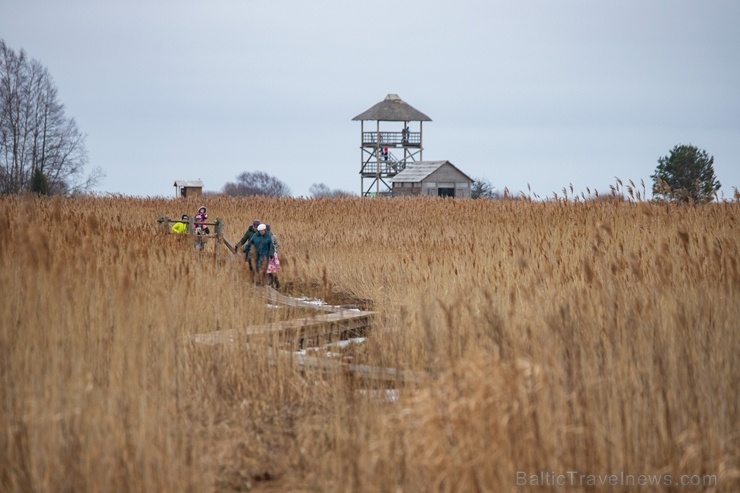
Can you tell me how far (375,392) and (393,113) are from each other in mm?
53739

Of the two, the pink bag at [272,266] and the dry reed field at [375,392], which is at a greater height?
the pink bag at [272,266]

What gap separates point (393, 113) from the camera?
59.6m

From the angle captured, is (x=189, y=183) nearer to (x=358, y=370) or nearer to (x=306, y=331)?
(x=306, y=331)

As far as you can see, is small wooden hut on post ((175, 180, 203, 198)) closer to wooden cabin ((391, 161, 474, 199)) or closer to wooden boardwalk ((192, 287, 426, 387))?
wooden cabin ((391, 161, 474, 199))

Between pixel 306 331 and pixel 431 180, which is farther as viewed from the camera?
pixel 431 180

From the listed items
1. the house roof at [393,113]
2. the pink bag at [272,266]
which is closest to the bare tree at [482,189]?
the house roof at [393,113]

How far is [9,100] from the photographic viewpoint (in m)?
42.0

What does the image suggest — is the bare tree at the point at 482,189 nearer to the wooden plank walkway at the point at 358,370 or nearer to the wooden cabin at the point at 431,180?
the wooden cabin at the point at 431,180

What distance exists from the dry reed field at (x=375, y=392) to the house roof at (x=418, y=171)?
45.5 metres

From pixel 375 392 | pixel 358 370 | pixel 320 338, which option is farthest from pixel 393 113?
pixel 375 392

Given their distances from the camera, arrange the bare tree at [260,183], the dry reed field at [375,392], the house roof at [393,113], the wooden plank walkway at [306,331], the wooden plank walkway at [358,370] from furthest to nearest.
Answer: the bare tree at [260,183], the house roof at [393,113], the wooden plank walkway at [306,331], the wooden plank walkway at [358,370], the dry reed field at [375,392]

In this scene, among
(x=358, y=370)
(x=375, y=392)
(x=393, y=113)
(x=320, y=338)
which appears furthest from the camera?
(x=393, y=113)

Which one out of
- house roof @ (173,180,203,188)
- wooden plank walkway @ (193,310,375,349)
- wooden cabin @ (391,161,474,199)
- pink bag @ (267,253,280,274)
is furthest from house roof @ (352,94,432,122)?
wooden plank walkway @ (193,310,375,349)

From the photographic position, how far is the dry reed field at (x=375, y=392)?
4.63 metres
